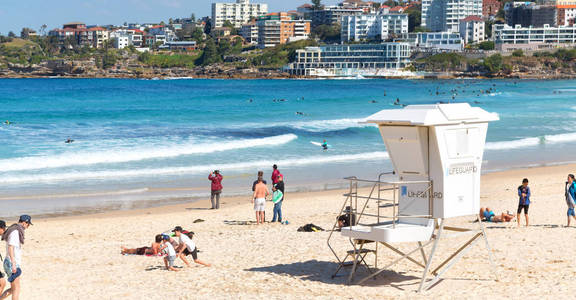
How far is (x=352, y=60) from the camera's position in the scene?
19388 cm

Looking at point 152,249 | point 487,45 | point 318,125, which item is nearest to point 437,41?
point 487,45

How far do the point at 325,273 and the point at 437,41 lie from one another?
7470 inches

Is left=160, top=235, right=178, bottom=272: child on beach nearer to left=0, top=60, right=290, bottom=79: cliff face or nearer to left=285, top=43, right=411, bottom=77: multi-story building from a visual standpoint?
left=285, top=43, right=411, bottom=77: multi-story building

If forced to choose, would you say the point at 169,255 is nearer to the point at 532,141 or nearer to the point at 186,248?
the point at 186,248

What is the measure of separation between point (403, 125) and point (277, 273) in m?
3.18

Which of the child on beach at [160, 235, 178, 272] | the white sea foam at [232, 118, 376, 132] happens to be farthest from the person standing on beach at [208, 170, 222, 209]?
the white sea foam at [232, 118, 376, 132]

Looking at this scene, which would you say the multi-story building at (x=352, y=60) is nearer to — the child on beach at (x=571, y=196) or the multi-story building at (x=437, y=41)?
the multi-story building at (x=437, y=41)

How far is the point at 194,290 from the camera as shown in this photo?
10414 millimetres

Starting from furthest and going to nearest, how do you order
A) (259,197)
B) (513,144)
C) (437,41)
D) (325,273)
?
1. (437,41)
2. (513,144)
3. (259,197)
4. (325,273)

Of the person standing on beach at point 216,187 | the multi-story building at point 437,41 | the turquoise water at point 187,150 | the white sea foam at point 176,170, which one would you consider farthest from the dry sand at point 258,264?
the multi-story building at point 437,41

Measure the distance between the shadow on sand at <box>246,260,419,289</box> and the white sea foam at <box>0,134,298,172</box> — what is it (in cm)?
1831

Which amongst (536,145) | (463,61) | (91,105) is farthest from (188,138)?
(463,61)

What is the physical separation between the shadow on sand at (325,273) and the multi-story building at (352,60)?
170 m

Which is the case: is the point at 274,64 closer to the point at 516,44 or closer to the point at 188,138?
the point at 516,44
